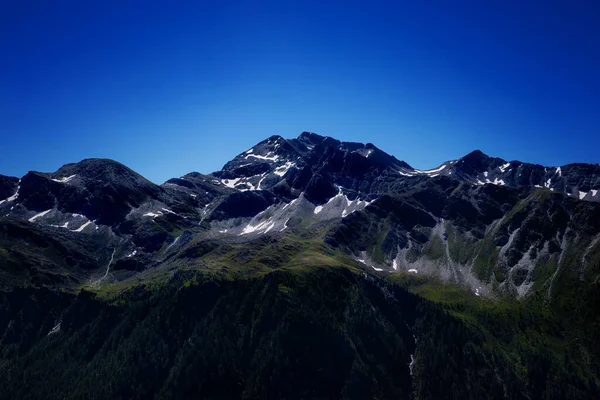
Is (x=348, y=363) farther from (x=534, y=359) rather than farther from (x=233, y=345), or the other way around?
(x=534, y=359)

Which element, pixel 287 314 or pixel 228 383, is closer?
pixel 228 383

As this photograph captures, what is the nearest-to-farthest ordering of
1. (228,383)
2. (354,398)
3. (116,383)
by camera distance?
(354,398) → (228,383) → (116,383)

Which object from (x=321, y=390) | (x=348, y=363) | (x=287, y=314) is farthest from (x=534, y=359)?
(x=287, y=314)

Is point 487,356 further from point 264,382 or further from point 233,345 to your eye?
point 233,345

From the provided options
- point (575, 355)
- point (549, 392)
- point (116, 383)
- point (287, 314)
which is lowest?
point (116, 383)

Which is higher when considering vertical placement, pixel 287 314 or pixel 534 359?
pixel 287 314

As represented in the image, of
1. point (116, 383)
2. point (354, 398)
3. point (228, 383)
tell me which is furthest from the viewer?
point (116, 383)

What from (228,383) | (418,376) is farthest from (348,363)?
(228,383)

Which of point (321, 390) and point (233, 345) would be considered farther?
point (233, 345)

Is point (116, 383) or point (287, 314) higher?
point (287, 314)
